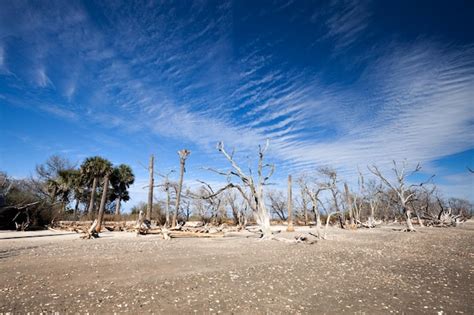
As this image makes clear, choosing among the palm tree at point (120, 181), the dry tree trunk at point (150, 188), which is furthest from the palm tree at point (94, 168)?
the dry tree trunk at point (150, 188)

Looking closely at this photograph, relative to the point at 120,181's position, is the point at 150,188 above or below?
below

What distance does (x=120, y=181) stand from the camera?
42250 mm

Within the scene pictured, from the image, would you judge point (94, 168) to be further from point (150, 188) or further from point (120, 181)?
point (150, 188)

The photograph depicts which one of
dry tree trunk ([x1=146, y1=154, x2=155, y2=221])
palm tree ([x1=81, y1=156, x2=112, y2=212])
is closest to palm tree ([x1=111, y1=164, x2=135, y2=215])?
palm tree ([x1=81, y1=156, x2=112, y2=212])

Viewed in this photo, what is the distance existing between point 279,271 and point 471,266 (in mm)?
6030

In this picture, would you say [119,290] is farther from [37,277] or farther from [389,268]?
[389,268]

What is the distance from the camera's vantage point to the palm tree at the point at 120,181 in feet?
136

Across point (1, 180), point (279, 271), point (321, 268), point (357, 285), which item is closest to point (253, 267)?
point (279, 271)

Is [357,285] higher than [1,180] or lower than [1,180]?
lower

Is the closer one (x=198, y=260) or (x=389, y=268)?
(x=389, y=268)

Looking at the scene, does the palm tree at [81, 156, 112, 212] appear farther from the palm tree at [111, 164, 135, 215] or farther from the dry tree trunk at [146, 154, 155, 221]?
the dry tree trunk at [146, 154, 155, 221]

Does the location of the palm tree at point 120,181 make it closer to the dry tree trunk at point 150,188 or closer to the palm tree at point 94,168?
the palm tree at point 94,168

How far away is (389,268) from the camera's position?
755 centimetres

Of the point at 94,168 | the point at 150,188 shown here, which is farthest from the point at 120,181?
the point at 150,188
